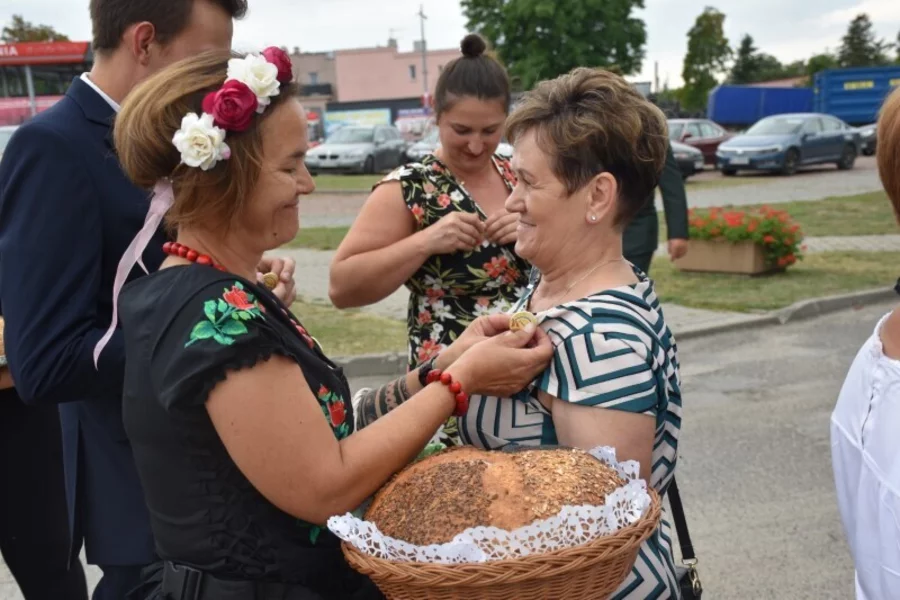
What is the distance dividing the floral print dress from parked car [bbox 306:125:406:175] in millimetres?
25495

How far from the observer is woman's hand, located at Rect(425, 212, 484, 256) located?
118 inches

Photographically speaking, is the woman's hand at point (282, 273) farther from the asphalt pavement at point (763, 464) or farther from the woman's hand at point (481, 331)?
the asphalt pavement at point (763, 464)

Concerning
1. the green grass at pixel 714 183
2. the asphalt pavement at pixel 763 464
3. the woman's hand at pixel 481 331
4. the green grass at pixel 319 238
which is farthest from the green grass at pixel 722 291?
the green grass at pixel 714 183

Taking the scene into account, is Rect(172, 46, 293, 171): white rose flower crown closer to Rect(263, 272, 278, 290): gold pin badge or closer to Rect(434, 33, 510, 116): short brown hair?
Rect(263, 272, 278, 290): gold pin badge

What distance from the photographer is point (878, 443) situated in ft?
5.87

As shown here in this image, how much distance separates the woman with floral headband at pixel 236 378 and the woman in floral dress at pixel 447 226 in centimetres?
121

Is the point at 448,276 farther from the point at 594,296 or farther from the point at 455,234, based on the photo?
the point at 594,296

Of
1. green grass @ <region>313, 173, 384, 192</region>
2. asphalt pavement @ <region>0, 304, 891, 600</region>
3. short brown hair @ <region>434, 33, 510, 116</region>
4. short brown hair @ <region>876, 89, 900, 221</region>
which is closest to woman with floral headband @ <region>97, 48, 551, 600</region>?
short brown hair @ <region>876, 89, 900, 221</region>

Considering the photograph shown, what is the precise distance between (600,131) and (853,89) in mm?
35794

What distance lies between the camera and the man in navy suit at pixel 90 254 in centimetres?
204

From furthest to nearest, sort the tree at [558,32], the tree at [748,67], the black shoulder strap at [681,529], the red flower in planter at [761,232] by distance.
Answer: the tree at [748,67]
the tree at [558,32]
the red flower in planter at [761,232]
the black shoulder strap at [681,529]

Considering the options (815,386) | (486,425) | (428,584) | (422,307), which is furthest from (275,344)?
(815,386)

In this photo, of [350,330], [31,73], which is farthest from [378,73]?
[350,330]

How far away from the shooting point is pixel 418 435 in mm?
1724
